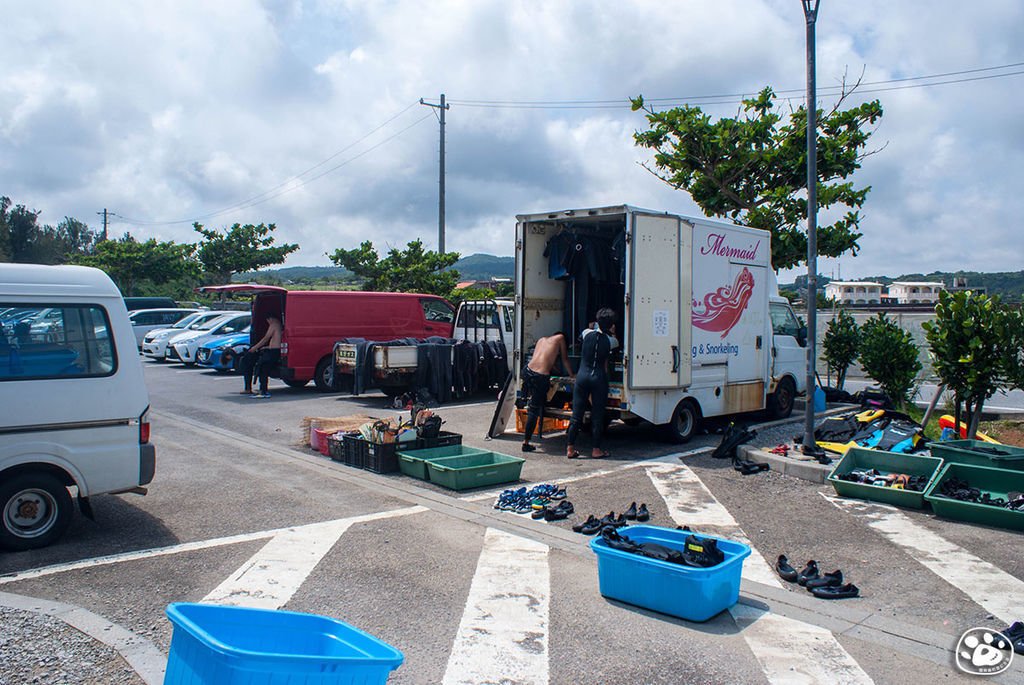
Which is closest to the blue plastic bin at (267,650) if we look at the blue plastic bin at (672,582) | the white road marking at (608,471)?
the blue plastic bin at (672,582)

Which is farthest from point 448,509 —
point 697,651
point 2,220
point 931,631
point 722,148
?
point 2,220

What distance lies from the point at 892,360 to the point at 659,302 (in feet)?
21.2

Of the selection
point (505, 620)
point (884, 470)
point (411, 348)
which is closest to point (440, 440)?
point (505, 620)

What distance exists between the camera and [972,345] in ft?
33.2

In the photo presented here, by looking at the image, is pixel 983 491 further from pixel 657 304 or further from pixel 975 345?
pixel 657 304

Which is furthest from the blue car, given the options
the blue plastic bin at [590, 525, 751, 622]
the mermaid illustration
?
the blue plastic bin at [590, 525, 751, 622]

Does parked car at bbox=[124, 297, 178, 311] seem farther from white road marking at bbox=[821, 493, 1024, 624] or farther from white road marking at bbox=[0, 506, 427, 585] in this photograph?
white road marking at bbox=[821, 493, 1024, 624]

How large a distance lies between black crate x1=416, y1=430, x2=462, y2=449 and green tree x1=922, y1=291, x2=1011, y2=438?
626cm

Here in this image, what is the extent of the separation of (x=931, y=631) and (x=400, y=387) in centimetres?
1271

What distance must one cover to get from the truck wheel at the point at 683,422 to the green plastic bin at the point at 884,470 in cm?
266

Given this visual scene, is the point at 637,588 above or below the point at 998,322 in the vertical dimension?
below

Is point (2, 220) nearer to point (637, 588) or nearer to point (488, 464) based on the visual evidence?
point (488, 464)

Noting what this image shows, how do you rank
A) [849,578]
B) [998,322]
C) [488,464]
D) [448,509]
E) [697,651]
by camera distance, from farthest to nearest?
[998,322] < [488,464] < [448,509] < [849,578] < [697,651]

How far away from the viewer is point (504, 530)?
7.02m
